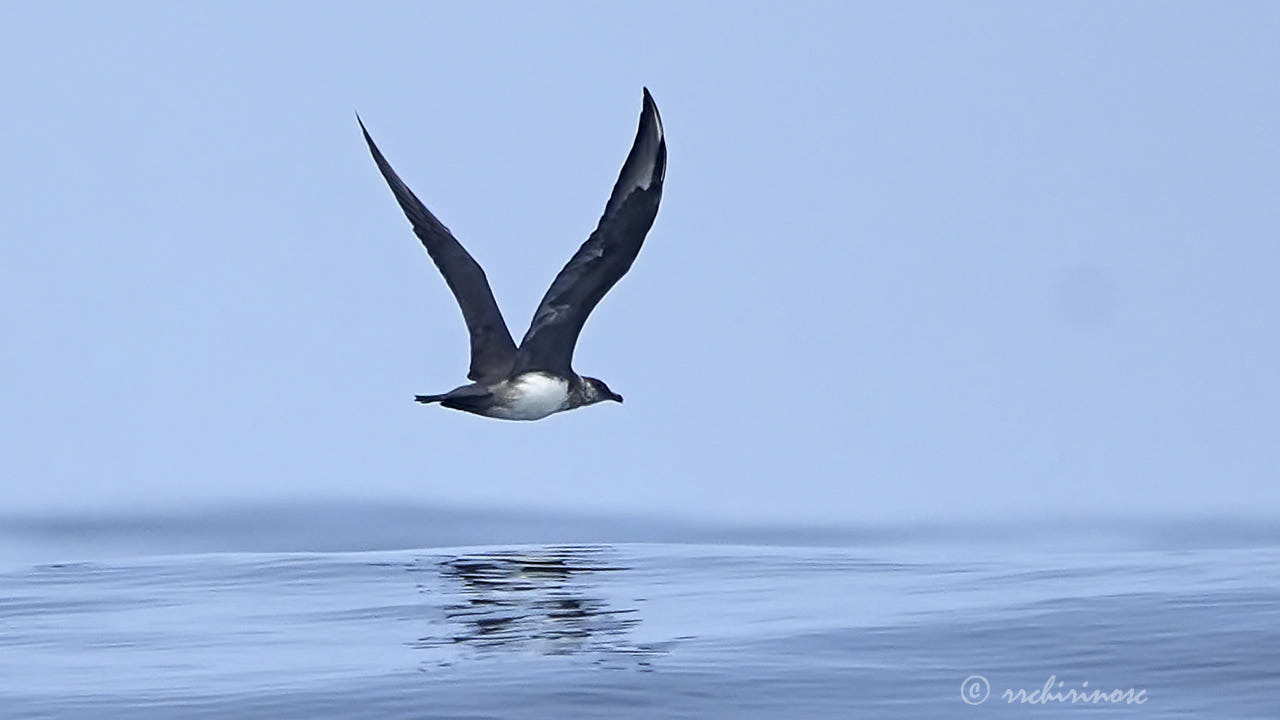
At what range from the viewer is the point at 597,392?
18031 millimetres

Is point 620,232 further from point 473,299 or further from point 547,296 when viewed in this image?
point 473,299

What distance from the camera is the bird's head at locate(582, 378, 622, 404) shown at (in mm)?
17734

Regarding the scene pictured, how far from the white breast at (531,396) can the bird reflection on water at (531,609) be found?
1546 millimetres

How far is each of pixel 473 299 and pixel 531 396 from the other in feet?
3.42

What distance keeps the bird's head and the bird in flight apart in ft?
0.17

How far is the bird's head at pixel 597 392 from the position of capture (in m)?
17.7

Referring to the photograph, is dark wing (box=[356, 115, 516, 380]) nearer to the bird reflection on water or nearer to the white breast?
the white breast

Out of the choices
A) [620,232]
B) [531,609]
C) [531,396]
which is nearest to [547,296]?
[620,232]

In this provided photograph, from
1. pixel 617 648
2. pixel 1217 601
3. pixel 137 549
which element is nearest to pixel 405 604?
pixel 617 648

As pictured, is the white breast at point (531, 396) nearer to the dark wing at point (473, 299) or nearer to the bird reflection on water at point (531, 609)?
the dark wing at point (473, 299)

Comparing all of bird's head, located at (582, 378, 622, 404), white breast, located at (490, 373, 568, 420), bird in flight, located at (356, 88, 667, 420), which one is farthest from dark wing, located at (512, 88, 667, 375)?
bird's head, located at (582, 378, 622, 404)

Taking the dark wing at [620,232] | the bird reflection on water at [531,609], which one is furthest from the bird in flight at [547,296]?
the bird reflection on water at [531,609]

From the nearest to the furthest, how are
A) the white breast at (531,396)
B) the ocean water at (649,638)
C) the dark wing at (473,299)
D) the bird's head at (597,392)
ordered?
the ocean water at (649,638)
the white breast at (531,396)
the dark wing at (473,299)
the bird's head at (597,392)

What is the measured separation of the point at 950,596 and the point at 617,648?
4296mm
